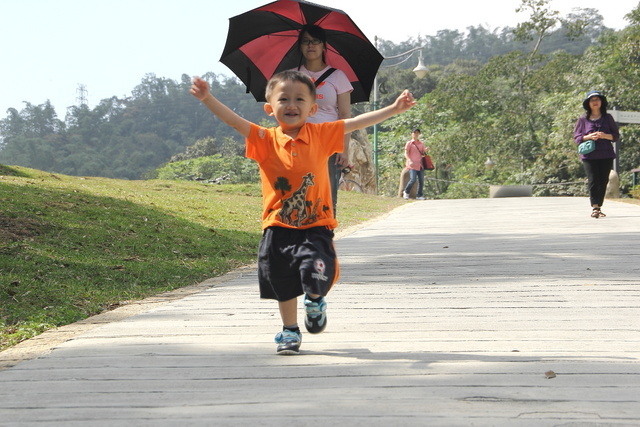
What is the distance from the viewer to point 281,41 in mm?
6383

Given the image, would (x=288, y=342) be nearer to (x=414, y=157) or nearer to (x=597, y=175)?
(x=597, y=175)

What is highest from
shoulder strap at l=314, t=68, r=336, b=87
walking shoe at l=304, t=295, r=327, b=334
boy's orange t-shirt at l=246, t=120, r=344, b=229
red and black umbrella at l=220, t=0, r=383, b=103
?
red and black umbrella at l=220, t=0, r=383, b=103

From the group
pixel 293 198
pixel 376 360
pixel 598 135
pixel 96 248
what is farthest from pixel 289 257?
pixel 598 135

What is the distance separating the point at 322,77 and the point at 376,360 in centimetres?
309

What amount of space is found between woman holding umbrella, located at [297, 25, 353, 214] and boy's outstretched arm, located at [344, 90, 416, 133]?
190 cm

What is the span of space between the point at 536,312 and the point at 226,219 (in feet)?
31.2

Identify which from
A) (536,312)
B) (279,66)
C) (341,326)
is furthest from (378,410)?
(279,66)

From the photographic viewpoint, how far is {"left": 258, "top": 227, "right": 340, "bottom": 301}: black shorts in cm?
400

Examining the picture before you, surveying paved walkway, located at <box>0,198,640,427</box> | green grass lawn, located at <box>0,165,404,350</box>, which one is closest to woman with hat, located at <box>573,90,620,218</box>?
green grass lawn, located at <box>0,165,404,350</box>

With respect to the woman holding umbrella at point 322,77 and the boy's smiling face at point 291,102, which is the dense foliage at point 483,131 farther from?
the boy's smiling face at point 291,102

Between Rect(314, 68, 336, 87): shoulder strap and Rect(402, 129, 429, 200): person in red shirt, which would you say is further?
Rect(402, 129, 429, 200): person in red shirt

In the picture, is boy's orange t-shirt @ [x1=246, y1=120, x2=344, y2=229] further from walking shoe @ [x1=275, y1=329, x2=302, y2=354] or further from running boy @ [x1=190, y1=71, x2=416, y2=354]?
walking shoe @ [x1=275, y1=329, x2=302, y2=354]

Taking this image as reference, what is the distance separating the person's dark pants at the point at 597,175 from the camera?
40.9 ft

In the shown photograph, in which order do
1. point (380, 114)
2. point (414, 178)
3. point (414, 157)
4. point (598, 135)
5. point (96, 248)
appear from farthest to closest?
point (414, 178), point (414, 157), point (598, 135), point (96, 248), point (380, 114)
